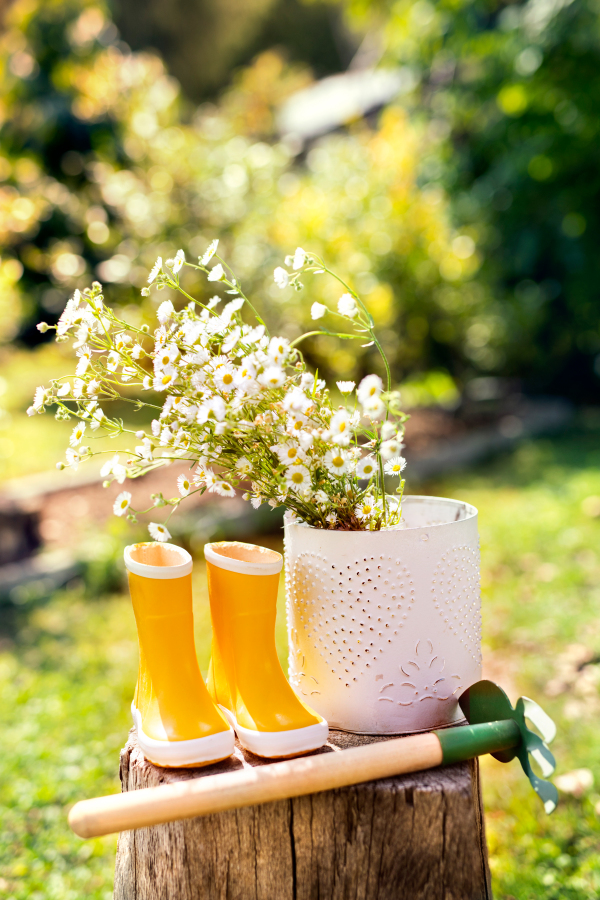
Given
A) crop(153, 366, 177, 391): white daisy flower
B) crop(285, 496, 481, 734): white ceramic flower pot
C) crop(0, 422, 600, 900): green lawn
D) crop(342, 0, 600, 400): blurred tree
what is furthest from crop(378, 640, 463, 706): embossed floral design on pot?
crop(342, 0, 600, 400): blurred tree

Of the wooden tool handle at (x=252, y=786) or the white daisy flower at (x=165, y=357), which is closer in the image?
the wooden tool handle at (x=252, y=786)

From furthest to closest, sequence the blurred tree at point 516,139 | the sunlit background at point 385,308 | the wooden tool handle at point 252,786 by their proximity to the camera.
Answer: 1. the blurred tree at point 516,139
2. the sunlit background at point 385,308
3. the wooden tool handle at point 252,786

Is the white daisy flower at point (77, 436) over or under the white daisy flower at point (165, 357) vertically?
under

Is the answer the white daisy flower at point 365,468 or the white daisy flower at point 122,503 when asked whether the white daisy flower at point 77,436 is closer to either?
the white daisy flower at point 122,503

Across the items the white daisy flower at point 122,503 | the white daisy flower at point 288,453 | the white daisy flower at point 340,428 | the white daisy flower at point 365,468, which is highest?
the white daisy flower at point 340,428

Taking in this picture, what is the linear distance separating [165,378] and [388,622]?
1.63 ft

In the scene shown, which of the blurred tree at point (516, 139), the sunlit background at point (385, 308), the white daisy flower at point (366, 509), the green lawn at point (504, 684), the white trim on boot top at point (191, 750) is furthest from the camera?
the blurred tree at point (516, 139)

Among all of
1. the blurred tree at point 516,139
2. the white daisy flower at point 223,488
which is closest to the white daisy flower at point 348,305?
the white daisy flower at point 223,488

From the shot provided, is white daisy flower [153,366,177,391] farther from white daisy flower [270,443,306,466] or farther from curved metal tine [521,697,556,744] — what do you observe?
curved metal tine [521,697,556,744]

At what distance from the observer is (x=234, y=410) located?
1.00 m

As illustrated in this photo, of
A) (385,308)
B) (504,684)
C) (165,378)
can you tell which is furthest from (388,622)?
(385,308)

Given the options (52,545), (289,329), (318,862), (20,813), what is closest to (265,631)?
(318,862)

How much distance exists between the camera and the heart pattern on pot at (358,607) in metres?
1.06

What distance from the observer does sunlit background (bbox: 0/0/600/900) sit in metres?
2.21
